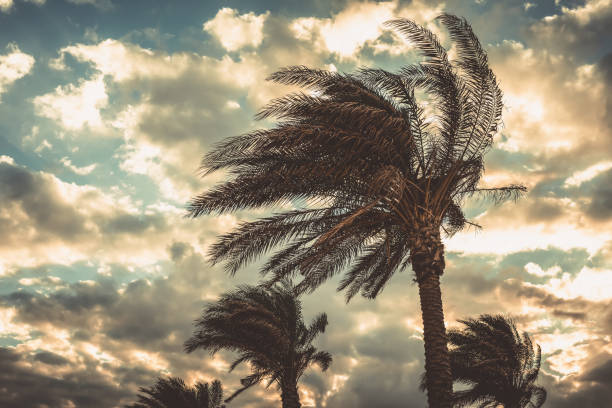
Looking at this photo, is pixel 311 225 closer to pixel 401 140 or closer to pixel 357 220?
pixel 357 220

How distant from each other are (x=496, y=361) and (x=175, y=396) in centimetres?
1377

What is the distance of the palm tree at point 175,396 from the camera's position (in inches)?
813

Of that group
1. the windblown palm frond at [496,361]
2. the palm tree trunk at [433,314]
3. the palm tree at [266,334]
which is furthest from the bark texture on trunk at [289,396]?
the palm tree trunk at [433,314]

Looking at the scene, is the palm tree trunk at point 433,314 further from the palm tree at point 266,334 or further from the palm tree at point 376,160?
the palm tree at point 266,334

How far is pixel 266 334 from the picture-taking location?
17156 millimetres

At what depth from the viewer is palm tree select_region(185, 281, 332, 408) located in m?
16.9

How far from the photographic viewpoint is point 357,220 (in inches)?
406

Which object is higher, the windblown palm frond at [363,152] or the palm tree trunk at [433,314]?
the windblown palm frond at [363,152]

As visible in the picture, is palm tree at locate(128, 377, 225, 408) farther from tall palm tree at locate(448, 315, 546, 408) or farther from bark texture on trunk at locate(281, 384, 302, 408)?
tall palm tree at locate(448, 315, 546, 408)

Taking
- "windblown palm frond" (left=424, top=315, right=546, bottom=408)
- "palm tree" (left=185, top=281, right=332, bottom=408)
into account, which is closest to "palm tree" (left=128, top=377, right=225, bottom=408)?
"palm tree" (left=185, top=281, right=332, bottom=408)

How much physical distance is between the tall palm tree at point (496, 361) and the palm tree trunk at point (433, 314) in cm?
965

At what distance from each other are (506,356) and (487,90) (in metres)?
12.0

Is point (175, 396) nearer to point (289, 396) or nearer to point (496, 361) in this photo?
point (289, 396)

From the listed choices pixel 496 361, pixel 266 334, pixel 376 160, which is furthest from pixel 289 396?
pixel 376 160
